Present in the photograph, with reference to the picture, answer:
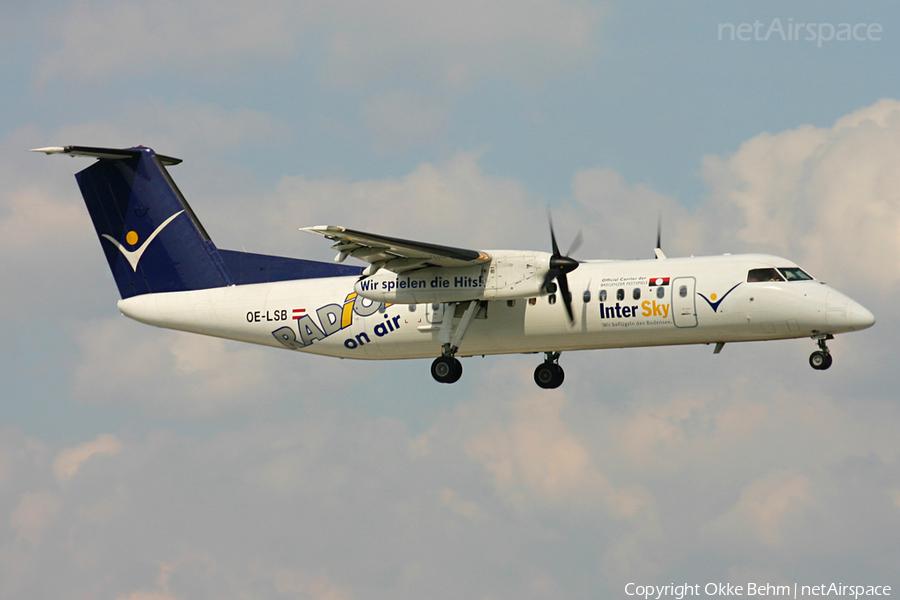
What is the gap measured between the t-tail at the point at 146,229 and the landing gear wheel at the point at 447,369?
5726mm

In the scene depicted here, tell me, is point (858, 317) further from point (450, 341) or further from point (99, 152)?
point (99, 152)

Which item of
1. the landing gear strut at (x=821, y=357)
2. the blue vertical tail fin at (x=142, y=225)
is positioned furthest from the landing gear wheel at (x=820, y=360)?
the blue vertical tail fin at (x=142, y=225)

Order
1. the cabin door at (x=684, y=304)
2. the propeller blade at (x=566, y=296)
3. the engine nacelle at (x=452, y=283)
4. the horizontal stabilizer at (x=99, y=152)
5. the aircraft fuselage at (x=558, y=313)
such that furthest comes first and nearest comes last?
the horizontal stabilizer at (x=99, y=152)
the propeller blade at (x=566, y=296)
the engine nacelle at (x=452, y=283)
the cabin door at (x=684, y=304)
the aircraft fuselage at (x=558, y=313)

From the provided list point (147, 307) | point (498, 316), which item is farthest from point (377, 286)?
point (147, 307)

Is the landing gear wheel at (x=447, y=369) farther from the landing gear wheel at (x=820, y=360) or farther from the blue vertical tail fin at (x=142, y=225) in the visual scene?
the landing gear wheel at (x=820, y=360)

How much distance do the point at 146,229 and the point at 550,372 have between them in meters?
10.5

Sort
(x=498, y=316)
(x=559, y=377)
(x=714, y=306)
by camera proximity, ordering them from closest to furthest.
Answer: (x=714, y=306), (x=498, y=316), (x=559, y=377)

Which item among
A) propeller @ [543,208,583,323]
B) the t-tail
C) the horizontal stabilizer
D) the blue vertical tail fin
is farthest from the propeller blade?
the horizontal stabilizer

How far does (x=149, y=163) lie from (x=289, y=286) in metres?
4.95

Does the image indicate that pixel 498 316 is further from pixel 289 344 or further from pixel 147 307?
pixel 147 307

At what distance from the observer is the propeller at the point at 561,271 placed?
23.2 metres

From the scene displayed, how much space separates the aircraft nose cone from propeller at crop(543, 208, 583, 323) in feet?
18.1

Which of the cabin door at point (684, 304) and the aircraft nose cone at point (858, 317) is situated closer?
the aircraft nose cone at point (858, 317)

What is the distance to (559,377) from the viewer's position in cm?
2620
